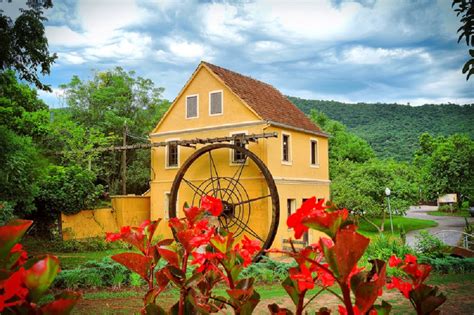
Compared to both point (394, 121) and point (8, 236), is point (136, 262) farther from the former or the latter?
point (394, 121)

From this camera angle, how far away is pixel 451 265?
950 centimetres

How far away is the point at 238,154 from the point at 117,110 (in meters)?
15.2

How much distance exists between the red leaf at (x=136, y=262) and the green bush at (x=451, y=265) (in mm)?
9952

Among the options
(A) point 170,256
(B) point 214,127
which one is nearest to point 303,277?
(A) point 170,256

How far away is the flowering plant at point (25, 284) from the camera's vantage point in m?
0.62

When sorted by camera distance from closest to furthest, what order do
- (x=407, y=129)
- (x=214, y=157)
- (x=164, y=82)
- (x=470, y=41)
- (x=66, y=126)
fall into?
(x=470, y=41)
(x=214, y=157)
(x=66, y=126)
(x=164, y=82)
(x=407, y=129)

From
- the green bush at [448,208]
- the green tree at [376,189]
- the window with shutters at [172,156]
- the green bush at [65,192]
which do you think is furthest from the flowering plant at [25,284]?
the green bush at [448,208]

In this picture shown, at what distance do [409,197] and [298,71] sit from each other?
36.1 ft

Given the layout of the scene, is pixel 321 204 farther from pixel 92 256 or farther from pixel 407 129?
pixel 407 129

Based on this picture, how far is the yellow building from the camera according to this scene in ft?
47.3

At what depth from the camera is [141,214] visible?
60.6 feet

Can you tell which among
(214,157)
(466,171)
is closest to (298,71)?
(466,171)

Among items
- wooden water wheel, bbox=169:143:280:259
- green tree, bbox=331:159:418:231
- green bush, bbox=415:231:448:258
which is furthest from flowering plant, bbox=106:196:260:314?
green tree, bbox=331:159:418:231

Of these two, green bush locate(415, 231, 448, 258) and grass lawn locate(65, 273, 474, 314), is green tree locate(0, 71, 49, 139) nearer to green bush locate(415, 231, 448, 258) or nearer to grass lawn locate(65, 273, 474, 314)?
grass lawn locate(65, 273, 474, 314)
